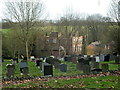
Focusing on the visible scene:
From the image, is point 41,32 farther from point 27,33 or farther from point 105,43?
point 105,43

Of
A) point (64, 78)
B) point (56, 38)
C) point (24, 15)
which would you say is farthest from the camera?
point (56, 38)

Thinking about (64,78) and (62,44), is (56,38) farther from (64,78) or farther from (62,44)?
(64,78)

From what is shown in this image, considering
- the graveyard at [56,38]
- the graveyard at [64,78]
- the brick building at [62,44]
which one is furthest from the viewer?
the brick building at [62,44]

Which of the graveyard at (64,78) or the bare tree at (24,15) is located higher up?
the bare tree at (24,15)

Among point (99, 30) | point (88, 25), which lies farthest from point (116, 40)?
point (88, 25)

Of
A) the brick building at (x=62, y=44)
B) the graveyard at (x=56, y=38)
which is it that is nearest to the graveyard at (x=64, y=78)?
the graveyard at (x=56, y=38)

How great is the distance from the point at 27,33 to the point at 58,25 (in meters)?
10.4

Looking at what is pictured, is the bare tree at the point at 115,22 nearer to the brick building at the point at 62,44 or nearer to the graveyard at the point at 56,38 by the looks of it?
the graveyard at the point at 56,38

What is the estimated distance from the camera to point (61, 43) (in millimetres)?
34188

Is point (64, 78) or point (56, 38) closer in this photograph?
point (64, 78)

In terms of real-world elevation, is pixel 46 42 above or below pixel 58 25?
below

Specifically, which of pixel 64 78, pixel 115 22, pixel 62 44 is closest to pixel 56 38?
pixel 62 44

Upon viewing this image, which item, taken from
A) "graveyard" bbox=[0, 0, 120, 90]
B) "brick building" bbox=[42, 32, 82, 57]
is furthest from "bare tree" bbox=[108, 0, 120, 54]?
"brick building" bbox=[42, 32, 82, 57]

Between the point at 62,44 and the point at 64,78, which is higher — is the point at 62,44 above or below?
above
